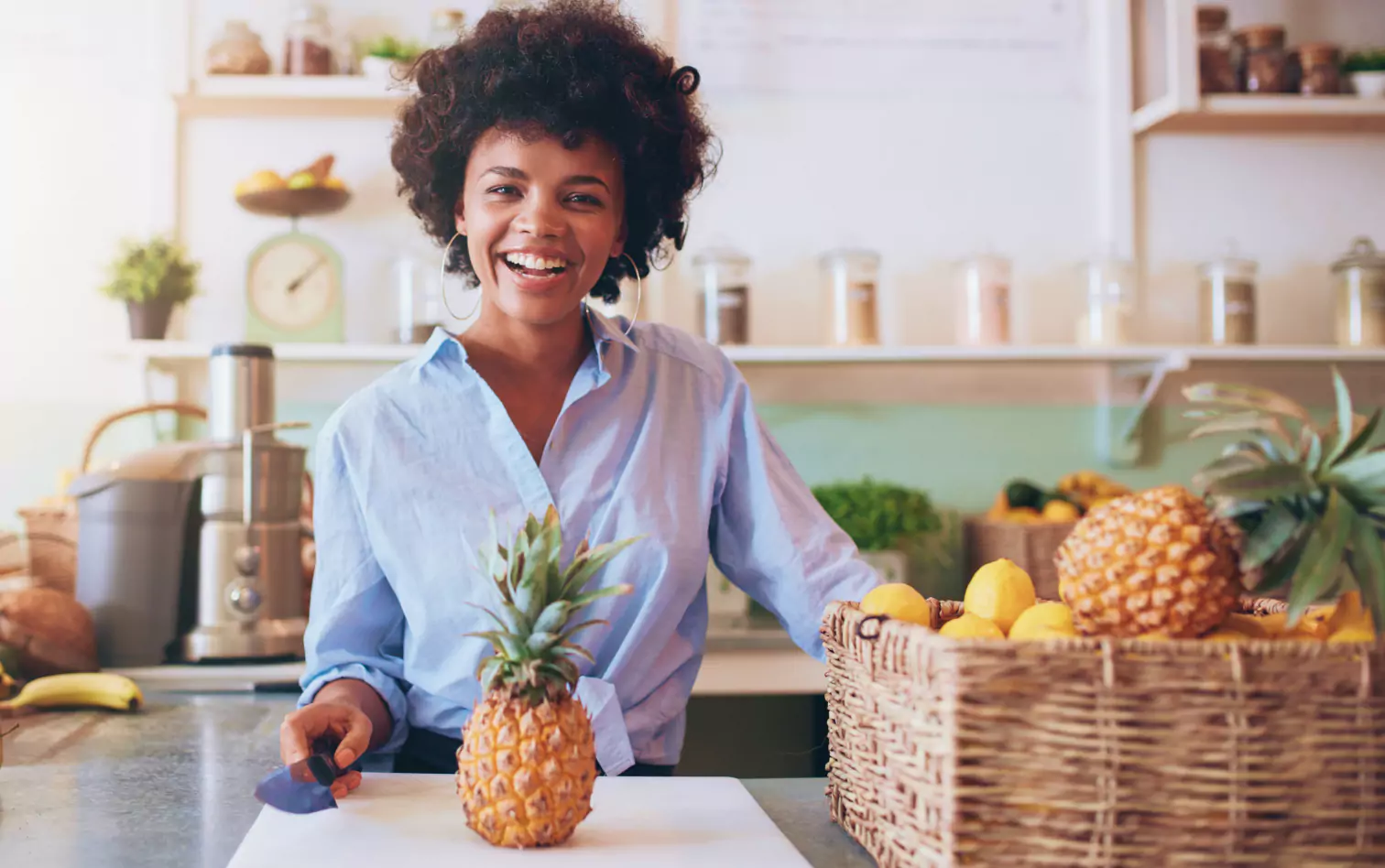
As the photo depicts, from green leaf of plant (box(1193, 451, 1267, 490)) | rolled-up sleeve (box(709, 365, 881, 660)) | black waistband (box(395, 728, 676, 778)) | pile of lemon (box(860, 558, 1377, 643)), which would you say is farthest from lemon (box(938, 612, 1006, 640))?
black waistband (box(395, 728, 676, 778))

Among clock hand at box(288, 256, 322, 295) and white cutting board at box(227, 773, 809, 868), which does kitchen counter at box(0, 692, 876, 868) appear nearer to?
white cutting board at box(227, 773, 809, 868)

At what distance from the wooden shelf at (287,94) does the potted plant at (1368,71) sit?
201cm

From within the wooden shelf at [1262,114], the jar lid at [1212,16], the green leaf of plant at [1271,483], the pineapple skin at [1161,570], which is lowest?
the pineapple skin at [1161,570]

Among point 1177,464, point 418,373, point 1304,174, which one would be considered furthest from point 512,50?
point 1304,174

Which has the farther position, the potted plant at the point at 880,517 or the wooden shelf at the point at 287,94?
the wooden shelf at the point at 287,94

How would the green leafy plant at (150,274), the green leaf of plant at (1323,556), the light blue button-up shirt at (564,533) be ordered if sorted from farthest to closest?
the green leafy plant at (150,274) < the light blue button-up shirt at (564,533) < the green leaf of plant at (1323,556)

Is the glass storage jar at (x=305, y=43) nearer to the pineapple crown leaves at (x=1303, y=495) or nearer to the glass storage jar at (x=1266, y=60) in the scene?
the glass storage jar at (x=1266, y=60)

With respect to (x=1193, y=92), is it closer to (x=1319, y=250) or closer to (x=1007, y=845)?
(x=1319, y=250)

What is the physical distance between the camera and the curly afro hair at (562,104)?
123cm

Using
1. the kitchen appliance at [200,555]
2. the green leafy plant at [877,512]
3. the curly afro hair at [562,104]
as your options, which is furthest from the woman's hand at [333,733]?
the green leafy plant at [877,512]

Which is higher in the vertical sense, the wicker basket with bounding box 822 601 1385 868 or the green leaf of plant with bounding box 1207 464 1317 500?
the green leaf of plant with bounding box 1207 464 1317 500

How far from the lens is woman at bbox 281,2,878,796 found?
1.16 m

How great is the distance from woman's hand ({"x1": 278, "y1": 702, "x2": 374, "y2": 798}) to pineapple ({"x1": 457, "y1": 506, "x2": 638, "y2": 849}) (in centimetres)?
18

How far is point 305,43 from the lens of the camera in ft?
8.04
